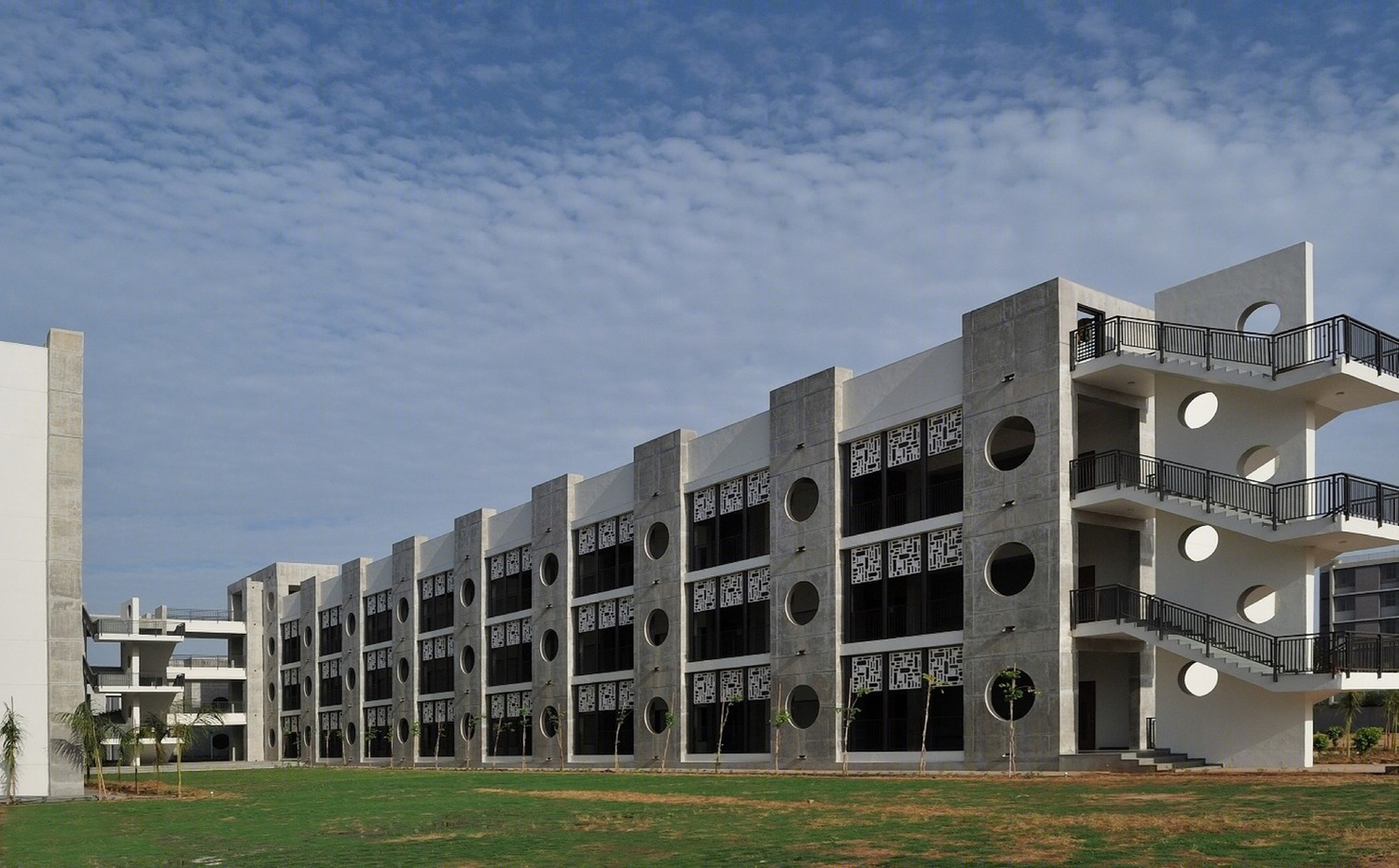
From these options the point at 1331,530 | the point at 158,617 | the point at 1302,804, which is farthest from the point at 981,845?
the point at 158,617

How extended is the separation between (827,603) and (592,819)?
72.7 ft

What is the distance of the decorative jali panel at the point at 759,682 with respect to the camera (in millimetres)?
47438

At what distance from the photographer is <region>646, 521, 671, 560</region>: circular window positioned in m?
54.4

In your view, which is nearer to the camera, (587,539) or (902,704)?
(902,704)

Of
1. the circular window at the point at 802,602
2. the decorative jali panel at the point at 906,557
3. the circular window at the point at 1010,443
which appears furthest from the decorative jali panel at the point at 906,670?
the circular window at the point at 1010,443

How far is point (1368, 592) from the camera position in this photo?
108875 millimetres

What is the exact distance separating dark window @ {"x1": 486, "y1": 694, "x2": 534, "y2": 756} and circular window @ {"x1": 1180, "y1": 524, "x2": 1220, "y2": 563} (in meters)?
33.9

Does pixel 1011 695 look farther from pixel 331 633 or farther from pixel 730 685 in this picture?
pixel 331 633

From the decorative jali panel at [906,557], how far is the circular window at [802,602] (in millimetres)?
4134

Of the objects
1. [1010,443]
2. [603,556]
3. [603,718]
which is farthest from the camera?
[603,556]

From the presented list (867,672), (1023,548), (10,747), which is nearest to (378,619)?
(10,747)

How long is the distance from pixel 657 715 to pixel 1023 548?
20.6 meters

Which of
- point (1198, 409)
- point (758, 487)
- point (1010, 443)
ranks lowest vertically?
point (758, 487)

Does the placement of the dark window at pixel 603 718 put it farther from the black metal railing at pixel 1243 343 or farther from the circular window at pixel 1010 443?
the black metal railing at pixel 1243 343
